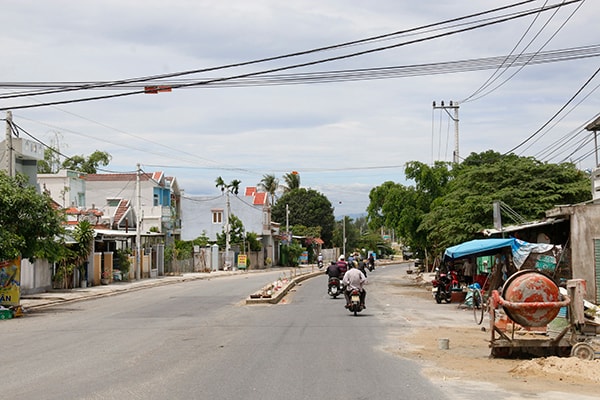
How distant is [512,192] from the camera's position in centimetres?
3164

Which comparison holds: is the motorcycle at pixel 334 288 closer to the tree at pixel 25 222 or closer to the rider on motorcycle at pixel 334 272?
the rider on motorcycle at pixel 334 272

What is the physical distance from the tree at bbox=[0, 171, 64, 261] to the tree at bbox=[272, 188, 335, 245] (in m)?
86.3

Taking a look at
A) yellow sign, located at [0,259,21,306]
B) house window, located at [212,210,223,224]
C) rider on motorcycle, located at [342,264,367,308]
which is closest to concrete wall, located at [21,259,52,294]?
yellow sign, located at [0,259,21,306]

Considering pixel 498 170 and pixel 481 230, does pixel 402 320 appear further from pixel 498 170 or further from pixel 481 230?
pixel 498 170

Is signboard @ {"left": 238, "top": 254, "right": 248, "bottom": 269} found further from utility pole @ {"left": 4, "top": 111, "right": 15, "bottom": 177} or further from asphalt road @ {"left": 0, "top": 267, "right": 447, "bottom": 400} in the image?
asphalt road @ {"left": 0, "top": 267, "right": 447, "bottom": 400}

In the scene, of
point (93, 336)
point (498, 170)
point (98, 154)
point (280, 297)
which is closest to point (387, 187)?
point (498, 170)

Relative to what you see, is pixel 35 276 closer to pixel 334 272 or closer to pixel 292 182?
pixel 334 272

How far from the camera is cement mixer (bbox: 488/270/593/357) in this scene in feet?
42.7

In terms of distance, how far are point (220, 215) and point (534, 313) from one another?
233 ft

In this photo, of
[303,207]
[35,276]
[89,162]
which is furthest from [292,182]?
[35,276]

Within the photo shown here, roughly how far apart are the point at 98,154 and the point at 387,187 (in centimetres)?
4694

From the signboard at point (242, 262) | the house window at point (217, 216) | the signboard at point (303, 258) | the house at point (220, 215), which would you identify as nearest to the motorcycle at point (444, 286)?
the signboard at point (242, 262)

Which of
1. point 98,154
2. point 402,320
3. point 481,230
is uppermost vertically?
point 98,154

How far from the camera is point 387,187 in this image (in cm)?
4775
